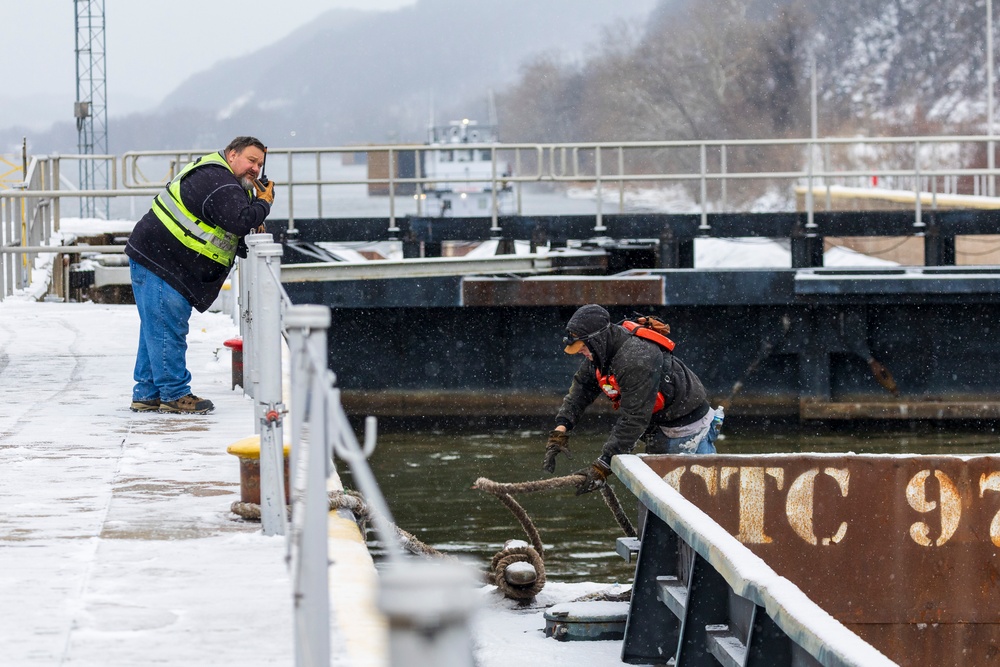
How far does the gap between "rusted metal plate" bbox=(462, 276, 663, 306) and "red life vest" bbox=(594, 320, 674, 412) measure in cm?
895

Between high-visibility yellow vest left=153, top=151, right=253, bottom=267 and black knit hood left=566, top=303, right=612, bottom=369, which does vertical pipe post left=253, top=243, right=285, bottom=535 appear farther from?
high-visibility yellow vest left=153, top=151, right=253, bottom=267

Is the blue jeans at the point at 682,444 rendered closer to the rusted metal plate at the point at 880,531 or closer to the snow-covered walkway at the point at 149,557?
the rusted metal plate at the point at 880,531

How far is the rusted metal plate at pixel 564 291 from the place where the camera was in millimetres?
16734

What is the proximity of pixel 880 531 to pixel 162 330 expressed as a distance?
4046 millimetres

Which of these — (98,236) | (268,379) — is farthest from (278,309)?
(98,236)

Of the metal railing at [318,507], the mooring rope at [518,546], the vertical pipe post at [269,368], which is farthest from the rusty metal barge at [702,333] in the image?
the vertical pipe post at [269,368]

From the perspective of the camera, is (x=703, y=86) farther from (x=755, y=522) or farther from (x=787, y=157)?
(x=755, y=522)

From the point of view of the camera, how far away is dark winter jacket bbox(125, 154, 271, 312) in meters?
7.41

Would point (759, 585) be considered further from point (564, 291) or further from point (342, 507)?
point (564, 291)

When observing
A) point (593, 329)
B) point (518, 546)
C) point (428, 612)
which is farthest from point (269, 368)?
point (428, 612)

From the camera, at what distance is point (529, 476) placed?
15.1 metres

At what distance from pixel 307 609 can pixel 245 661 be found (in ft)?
3.94

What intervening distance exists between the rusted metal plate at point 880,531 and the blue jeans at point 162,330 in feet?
9.10

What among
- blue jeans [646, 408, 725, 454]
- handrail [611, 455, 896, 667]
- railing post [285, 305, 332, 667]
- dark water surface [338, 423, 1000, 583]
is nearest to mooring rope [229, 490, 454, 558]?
handrail [611, 455, 896, 667]
